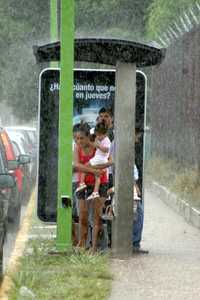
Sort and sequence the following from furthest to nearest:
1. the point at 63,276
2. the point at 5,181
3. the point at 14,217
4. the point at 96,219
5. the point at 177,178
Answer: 1. the point at 177,178
2. the point at 14,217
3. the point at 96,219
4. the point at 5,181
5. the point at 63,276

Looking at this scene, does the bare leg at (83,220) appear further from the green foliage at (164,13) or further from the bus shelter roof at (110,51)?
the green foliage at (164,13)

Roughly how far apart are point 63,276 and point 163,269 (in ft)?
4.49

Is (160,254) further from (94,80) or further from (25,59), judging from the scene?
(25,59)

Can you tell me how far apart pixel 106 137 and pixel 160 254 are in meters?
1.59

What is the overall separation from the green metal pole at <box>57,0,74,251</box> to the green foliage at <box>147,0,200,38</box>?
47.3 feet

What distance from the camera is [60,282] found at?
32.3 feet

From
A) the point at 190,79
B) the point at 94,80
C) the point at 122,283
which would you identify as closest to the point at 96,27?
the point at 190,79

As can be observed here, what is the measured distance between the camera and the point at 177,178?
69.0ft

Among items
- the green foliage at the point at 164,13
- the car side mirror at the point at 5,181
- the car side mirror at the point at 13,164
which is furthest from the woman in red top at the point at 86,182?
the green foliage at the point at 164,13

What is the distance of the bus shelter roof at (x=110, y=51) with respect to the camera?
11.5 m

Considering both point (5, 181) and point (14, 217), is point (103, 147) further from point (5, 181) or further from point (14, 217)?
point (14, 217)

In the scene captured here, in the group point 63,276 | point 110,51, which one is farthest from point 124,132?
point 63,276

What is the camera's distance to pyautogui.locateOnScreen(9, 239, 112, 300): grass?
366 inches

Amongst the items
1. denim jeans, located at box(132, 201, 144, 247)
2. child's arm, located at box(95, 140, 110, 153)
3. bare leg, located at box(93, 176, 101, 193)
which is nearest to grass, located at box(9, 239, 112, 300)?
bare leg, located at box(93, 176, 101, 193)
